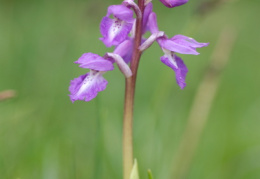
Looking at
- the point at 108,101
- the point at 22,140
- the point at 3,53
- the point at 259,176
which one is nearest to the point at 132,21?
the point at 22,140

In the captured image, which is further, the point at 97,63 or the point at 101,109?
the point at 101,109

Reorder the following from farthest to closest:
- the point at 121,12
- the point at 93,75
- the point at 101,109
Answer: the point at 101,109 → the point at 93,75 → the point at 121,12

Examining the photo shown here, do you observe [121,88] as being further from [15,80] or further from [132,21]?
[132,21]

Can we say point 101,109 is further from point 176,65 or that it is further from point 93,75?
point 176,65

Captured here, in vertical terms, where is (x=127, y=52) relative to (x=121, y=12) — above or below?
below

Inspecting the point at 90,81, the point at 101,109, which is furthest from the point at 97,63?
the point at 101,109

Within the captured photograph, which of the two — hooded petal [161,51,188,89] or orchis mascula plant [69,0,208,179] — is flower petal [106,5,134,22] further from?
hooded petal [161,51,188,89]

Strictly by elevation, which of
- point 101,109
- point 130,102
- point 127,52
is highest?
point 127,52

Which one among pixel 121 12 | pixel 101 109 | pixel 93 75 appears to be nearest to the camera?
pixel 121 12
